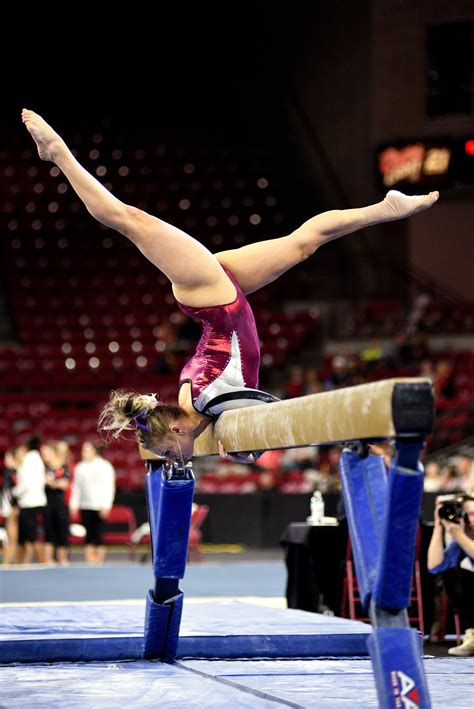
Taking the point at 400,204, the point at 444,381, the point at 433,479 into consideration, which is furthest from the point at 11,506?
the point at 400,204

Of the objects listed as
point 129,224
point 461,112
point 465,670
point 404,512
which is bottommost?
point 465,670

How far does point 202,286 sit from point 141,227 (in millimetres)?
381

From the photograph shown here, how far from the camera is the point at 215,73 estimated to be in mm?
23109

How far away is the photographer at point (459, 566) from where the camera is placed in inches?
243

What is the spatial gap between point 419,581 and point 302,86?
15591 millimetres

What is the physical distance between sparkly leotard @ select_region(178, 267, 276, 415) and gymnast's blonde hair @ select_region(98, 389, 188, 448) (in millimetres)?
152

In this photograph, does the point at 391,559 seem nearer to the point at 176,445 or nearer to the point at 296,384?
the point at 176,445

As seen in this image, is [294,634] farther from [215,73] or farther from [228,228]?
[215,73]

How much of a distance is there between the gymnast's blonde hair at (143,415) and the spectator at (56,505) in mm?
7764

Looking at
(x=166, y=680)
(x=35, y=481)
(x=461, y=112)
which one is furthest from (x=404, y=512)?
(x=461, y=112)

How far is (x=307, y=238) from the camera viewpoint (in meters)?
5.07

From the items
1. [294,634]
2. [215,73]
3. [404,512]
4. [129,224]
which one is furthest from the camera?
[215,73]

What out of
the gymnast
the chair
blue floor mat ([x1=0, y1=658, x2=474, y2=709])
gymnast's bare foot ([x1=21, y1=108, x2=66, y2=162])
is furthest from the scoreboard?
gymnast's bare foot ([x1=21, y1=108, x2=66, y2=162])

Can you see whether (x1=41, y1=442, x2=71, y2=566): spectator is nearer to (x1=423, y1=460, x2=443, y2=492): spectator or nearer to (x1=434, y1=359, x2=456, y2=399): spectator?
(x1=423, y1=460, x2=443, y2=492): spectator
